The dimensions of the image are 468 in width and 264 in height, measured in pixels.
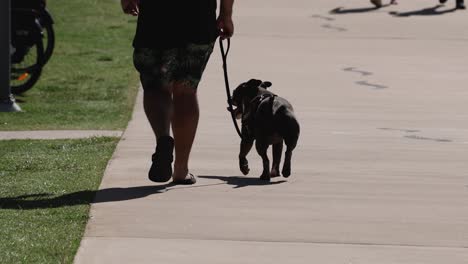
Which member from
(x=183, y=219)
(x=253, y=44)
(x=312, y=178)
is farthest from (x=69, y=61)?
(x=183, y=219)

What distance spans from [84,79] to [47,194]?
22.2ft

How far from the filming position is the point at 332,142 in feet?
36.5

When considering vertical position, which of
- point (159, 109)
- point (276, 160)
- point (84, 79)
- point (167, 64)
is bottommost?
point (84, 79)

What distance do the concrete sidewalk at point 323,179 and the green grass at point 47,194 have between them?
12 cm

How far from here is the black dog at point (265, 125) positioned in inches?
357

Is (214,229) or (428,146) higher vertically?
(214,229)

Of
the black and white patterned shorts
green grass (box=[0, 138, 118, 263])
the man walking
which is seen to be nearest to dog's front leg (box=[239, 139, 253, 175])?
the man walking

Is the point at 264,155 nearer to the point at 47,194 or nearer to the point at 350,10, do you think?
the point at 47,194

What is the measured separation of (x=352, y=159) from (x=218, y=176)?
4.50 ft

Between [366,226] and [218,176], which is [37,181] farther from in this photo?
[366,226]

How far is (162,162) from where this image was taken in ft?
27.1

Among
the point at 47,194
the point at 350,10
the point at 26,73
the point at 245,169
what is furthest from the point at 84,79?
the point at 350,10

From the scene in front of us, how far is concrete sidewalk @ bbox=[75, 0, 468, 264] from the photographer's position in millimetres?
7164

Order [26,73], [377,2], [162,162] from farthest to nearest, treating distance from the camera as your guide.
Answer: [377,2], [26,73], [162,162]
